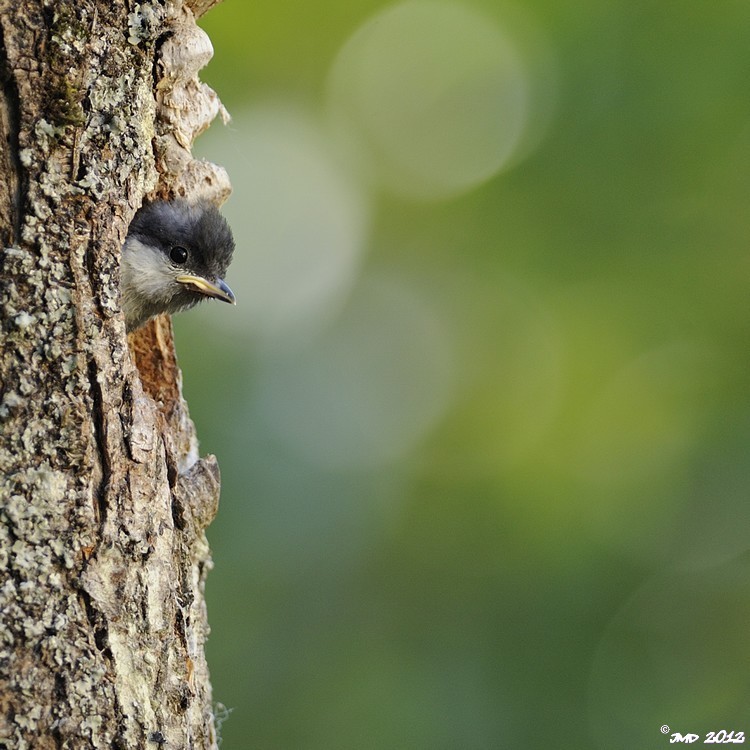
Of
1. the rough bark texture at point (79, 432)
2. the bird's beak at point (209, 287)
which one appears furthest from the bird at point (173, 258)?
the rough bark texture at point (79, 432)

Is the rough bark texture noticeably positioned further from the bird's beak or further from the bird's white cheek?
the bird's beak

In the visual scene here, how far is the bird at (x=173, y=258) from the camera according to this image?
3744 mm

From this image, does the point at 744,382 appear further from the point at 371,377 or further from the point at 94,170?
the point at 94,170

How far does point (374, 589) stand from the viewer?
6.58 metres

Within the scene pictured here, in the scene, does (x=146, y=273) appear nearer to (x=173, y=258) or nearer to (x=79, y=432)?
(x=173, y=258)

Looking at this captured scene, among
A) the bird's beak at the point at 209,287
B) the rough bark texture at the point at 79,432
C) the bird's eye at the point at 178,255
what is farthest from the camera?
the bird's beak at the point at 209,287

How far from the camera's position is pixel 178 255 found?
4.10 m

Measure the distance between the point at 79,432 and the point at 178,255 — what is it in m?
1.95

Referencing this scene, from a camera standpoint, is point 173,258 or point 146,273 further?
point 173,258

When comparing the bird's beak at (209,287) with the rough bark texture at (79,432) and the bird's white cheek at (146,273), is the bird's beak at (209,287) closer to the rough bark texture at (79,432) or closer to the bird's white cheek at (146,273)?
the bird's white cheek at (146,273)

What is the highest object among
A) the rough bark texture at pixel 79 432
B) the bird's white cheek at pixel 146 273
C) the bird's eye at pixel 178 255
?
the bird's eye at pixel 178 255

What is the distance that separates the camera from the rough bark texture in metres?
2.15

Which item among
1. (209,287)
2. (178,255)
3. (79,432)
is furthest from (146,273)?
(79,432)

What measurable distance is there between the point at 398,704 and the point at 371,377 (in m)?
2.52
